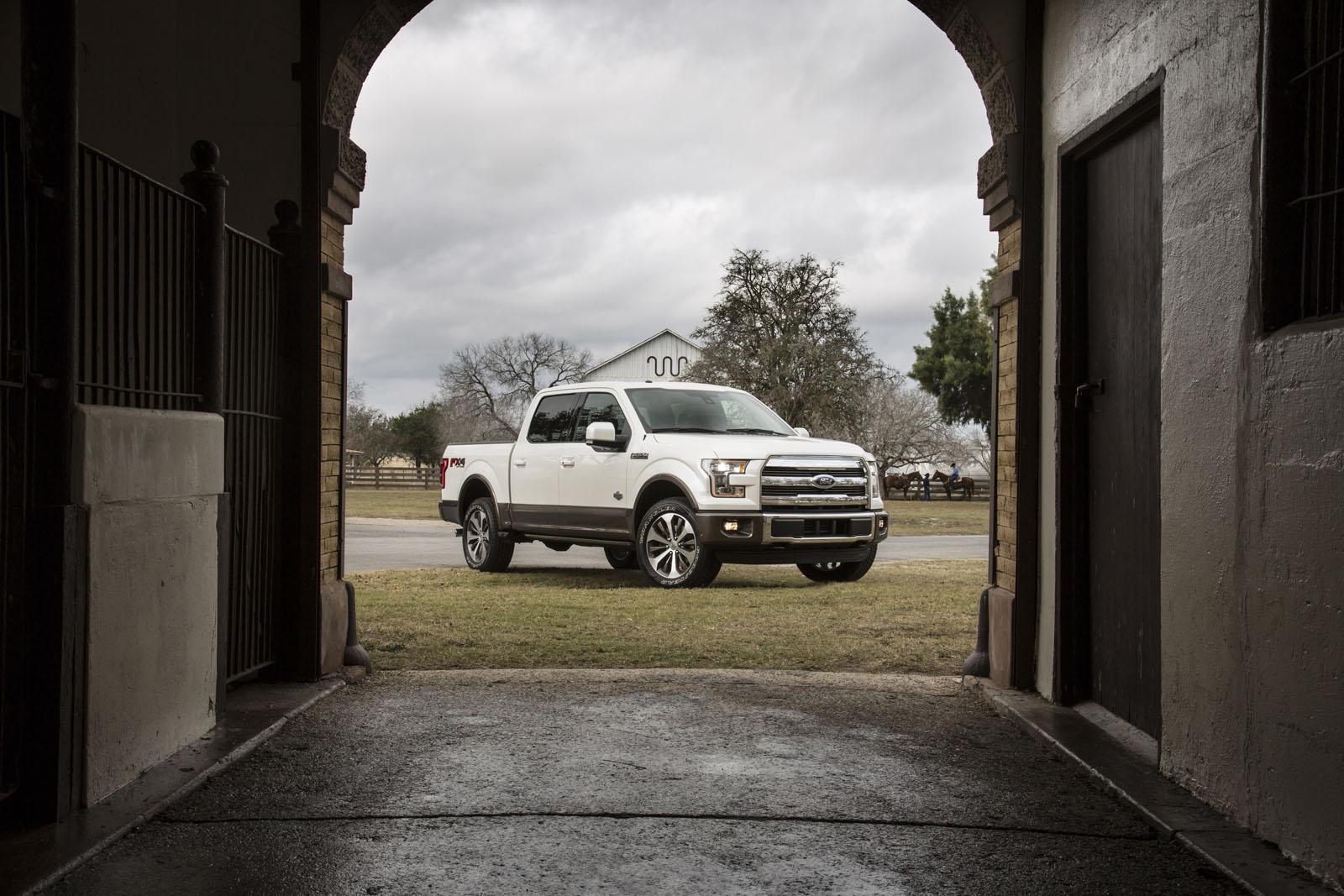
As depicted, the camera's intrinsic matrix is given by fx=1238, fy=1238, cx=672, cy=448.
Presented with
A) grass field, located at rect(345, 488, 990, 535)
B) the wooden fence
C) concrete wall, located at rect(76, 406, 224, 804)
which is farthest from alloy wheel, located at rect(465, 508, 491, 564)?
the wooden fence

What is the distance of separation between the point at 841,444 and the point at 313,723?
25.6 ft

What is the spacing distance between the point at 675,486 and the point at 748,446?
80 centimetres

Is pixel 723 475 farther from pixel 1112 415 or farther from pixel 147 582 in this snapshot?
pixel 147 582

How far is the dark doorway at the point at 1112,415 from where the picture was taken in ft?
17.0

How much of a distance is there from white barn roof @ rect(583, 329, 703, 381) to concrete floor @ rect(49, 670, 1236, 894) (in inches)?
1988

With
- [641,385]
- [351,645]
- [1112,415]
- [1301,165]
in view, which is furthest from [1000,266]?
[641,385]

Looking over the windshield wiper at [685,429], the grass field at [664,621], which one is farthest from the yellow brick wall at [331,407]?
the windshield wiper at [685,429]

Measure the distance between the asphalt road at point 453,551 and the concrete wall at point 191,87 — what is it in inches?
280

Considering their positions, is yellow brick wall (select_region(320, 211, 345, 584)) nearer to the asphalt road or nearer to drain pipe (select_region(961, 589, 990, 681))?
drain pipe (select_region(961, 589, 990, 681))

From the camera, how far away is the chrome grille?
11688 mm

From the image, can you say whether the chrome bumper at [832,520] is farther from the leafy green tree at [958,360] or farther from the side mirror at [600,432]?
the leafy green tree at [958,360]

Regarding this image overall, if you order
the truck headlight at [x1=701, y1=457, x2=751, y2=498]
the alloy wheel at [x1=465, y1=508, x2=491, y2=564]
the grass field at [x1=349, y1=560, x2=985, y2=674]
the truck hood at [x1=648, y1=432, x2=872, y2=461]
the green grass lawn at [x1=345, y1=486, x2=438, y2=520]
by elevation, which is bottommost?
the green grass lawn at [x1=345, y1=486, x2=438, y2=520]

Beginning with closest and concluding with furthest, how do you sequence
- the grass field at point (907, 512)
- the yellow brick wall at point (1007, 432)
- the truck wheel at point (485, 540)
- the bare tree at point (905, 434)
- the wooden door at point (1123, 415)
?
the wooden door at point (1123, 415), the yellow brick wall at point (1007, 432), the truck wheel at point (485, 540), the grass field at point (907, 512), the bare tree at point (905, 434)

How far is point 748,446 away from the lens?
11.9 metres
